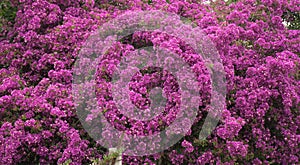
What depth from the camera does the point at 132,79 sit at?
14.4 feet

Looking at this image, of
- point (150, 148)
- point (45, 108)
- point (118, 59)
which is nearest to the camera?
point (150, 148)

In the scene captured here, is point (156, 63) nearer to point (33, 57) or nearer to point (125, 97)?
point (125, 97)

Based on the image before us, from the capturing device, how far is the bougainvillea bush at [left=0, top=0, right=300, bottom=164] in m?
4.21

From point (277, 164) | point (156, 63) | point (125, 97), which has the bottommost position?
point (277, 164)

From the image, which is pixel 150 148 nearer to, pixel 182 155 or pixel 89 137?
pixel 182 155

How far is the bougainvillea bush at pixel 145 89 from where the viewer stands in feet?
13.8

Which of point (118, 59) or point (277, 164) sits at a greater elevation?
point (118, 59)

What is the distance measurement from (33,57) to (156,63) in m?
1.59

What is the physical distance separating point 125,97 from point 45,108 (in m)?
0.83

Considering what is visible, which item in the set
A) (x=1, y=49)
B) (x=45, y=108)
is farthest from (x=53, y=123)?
(x=1, y=49)

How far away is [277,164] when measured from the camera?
15.6 feet

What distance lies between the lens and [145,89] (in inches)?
168

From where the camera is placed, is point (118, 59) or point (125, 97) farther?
point (118, 59)

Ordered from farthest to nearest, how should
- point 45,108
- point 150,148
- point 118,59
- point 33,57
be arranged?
point 33,57, point 118,59, point 45,108, point 150,148
